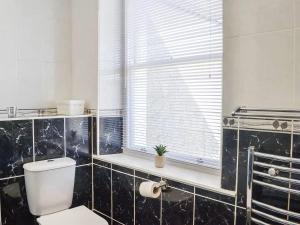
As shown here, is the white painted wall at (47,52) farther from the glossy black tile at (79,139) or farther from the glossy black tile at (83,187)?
the glossy black tile at (83,187)

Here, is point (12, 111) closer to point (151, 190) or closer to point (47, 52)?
point (47, 52)

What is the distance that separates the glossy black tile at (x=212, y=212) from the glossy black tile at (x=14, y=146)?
132 centimetres

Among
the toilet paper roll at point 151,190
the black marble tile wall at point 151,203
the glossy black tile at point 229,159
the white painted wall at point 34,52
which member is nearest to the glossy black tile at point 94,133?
the black marble tile wall at point 151,203

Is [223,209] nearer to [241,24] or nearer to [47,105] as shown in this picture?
[241,24]

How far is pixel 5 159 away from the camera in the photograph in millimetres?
2002

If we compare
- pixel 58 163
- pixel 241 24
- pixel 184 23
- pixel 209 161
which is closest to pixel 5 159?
pixel 58 163

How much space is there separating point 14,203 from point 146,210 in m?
1.00

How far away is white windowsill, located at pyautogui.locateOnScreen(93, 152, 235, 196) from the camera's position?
1594 mm

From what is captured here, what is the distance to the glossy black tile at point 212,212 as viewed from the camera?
4.78ft

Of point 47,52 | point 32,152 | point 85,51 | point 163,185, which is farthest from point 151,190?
point 47,52

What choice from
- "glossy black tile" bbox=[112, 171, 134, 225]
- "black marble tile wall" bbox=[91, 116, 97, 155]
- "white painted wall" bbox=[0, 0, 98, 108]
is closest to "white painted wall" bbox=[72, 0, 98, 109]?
"white painted wall" bbox=[0, 0, 98, 108]

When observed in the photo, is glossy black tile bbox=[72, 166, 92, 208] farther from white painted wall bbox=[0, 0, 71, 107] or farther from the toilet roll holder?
the toilet roll holder

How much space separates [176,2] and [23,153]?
1594mm

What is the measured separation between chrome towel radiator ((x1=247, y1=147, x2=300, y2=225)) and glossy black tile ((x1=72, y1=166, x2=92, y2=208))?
148 cm
